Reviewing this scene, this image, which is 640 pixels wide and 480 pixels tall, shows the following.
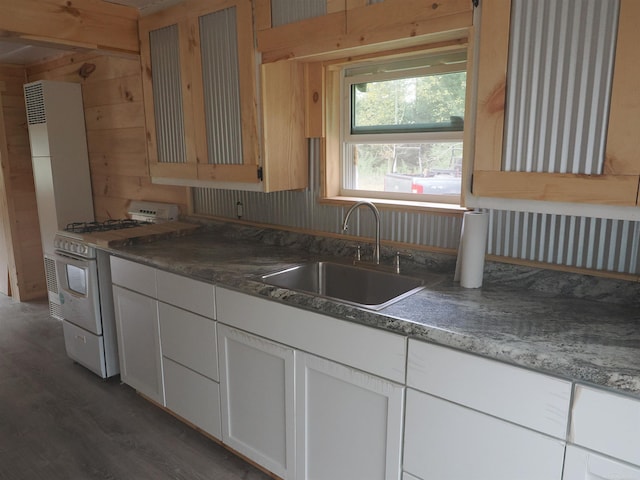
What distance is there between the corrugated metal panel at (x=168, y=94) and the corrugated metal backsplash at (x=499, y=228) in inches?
16.1

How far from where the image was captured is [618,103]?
125cm

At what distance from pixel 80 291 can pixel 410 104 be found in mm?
2184

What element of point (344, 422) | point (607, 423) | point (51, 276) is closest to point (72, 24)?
point (51, 276)

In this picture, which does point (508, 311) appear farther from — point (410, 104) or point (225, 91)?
point (225, 91)

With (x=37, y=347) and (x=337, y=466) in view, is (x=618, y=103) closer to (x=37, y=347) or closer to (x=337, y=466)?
(x=337, y=466)

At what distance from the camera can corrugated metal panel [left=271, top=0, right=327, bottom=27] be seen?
6.04 feet

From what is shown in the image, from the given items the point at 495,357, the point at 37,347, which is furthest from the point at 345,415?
the point at 37,347

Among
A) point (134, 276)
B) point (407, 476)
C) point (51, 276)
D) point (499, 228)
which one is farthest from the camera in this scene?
point (51, 276)

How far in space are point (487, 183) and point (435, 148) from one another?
64cm

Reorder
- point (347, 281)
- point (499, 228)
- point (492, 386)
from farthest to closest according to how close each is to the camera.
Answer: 1. point (347, 281)
2. point (499, 228)
3. point (492, 386)

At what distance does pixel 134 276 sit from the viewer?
7.93ft

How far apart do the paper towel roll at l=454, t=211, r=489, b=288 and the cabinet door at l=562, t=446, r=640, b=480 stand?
694mm

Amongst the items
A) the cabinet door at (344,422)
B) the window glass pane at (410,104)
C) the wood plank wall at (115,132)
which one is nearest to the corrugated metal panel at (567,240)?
the window glass pane at (410,104)

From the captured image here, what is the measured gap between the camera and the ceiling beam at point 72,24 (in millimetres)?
2236
